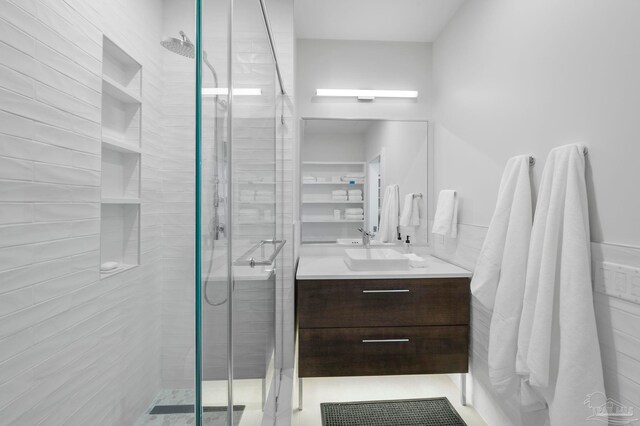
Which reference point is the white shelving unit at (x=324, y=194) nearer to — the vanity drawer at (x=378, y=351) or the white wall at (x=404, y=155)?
the white wall at (x=404, y=155)

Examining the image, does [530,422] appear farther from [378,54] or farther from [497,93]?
[378,54]

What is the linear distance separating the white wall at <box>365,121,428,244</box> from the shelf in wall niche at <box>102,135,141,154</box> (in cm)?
215

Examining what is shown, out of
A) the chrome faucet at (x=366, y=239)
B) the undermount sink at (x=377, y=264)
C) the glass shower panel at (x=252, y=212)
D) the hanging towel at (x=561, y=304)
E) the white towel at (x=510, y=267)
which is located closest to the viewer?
the glass shower panel at (x=252, y=212)

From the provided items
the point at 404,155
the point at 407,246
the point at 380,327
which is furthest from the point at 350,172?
the point at 380,327

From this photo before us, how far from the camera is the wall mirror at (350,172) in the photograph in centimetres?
248

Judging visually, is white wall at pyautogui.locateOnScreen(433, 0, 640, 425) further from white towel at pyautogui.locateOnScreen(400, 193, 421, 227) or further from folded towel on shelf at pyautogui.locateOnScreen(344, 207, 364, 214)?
folded towel on shelf at pyautogui.locateOnScreen(344, 207, 364, 214)

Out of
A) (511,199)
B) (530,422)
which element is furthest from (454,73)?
(530,422)

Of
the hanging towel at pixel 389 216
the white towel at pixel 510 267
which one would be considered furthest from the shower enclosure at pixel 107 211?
the hanging towel at pixel 389 216

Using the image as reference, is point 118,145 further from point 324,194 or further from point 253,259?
point 324,194

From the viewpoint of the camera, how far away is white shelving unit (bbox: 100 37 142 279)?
0.42 m

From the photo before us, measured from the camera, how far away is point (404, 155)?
99.0 inches

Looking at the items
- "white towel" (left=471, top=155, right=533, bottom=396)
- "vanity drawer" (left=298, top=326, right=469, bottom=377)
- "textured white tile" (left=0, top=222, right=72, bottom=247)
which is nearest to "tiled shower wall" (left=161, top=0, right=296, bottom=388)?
"textured white tile" (left=0, top=222, right=72, bottom=247)

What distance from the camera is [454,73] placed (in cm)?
218

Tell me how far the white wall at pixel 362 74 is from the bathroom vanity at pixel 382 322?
1305 millimetres
